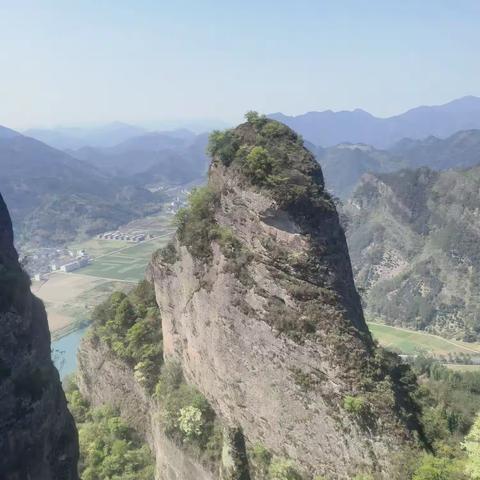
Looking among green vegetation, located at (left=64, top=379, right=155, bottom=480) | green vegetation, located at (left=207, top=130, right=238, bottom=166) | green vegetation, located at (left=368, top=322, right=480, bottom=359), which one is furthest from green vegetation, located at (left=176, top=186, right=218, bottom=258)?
green vegetation, located at (left=368, top=322, right=480, bottom=359)

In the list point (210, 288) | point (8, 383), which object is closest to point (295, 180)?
point (210, 288)

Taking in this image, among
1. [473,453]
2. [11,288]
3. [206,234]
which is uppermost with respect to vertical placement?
[206,234]

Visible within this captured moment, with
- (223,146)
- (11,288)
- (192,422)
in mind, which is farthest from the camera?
(223,146)

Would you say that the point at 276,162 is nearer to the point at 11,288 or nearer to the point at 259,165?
the point at 259,165

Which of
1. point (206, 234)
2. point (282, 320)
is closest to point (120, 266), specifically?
point (206, 234)

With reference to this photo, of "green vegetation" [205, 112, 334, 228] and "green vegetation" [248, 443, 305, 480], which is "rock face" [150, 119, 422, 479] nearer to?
"green vegetation" [205, 112, 334, 228]

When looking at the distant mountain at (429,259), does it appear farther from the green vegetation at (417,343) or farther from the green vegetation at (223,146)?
the green vegetation at (223,146)

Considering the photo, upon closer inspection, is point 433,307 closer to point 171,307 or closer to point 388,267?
point 388,267
